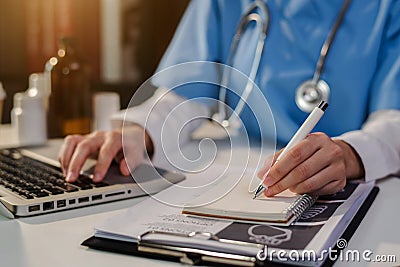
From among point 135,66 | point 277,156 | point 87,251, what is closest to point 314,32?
point 277,156

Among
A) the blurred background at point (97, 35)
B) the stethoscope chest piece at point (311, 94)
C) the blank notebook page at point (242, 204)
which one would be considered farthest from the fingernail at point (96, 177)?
the blurred background at point (97, 35)

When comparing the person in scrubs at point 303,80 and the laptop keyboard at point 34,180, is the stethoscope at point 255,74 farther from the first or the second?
the laptop keyboard at point 34,180

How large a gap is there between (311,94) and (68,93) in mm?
470

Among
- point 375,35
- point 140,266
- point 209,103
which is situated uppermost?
point 375,35

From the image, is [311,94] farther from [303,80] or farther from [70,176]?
[70,176]

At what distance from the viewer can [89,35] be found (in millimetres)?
1915

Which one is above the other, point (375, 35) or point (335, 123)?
point (375, 35)

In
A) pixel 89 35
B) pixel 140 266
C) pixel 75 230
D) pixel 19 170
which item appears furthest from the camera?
pixel 89 35

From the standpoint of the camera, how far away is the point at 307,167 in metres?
0.78

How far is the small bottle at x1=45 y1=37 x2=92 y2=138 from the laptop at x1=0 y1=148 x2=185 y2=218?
274 mm

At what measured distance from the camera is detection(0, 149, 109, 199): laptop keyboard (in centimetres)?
83

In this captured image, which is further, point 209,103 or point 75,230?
point 209,103

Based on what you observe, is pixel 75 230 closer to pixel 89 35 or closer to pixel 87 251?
pixel 87 251

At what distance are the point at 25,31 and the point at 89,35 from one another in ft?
0.64
